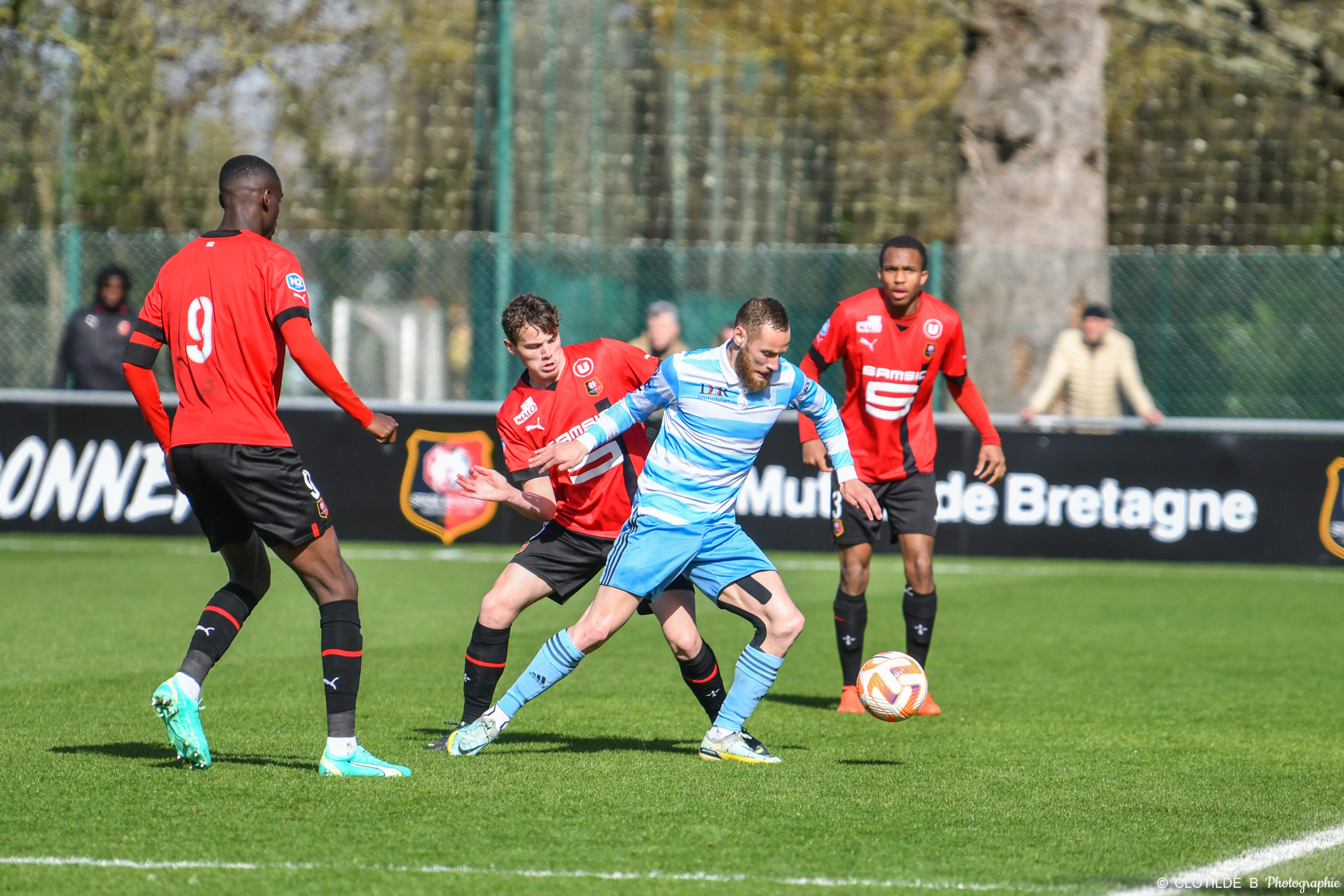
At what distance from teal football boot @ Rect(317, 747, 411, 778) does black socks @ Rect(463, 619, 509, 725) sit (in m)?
0.76

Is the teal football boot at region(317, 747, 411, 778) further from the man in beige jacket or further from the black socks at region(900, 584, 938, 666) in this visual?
the man in beige jacket

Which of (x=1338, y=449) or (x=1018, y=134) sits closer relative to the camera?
(x=1338, y=449)

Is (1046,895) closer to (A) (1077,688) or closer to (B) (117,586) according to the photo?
(A) (1077,688)

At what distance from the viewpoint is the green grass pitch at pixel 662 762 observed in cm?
436

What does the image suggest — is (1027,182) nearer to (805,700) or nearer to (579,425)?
(805,700)

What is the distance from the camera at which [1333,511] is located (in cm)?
1263

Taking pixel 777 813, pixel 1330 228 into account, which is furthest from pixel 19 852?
pixel 1330 228

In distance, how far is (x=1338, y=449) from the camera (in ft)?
41.6

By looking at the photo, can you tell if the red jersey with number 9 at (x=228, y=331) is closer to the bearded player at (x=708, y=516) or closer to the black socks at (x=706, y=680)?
the bearded player at (x=708, y=516)

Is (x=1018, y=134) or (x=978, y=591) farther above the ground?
(x=1018, y=134)

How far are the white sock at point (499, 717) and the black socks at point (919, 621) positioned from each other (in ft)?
7.97

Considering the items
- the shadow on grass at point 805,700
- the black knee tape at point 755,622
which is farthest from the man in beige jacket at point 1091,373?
the black knee tape at point 755,622

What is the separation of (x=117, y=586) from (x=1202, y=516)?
339 inches

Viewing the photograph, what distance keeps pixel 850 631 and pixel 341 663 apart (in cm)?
296
